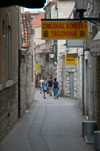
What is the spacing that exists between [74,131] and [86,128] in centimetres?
166

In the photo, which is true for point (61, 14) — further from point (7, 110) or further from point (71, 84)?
point (7, 110)

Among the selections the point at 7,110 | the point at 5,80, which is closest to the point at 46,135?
the point at 7,110

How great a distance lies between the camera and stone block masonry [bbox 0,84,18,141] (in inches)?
452

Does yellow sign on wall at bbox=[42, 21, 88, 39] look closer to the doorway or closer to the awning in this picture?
the awning

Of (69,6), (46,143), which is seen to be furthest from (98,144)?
(69,6)

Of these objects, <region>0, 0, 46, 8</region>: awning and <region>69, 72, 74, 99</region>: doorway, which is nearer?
<region>0, 0, 46, 8</region>: awning

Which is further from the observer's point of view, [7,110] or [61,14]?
[61,14]

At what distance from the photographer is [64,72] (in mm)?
34156

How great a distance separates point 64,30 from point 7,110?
3.19m

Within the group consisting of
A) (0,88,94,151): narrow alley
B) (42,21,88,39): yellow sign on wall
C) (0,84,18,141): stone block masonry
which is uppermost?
(42,21,88,39): yellow sign on wall

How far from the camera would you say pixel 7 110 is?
41.8ft

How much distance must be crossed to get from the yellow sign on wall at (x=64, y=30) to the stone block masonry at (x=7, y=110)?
7.21ft

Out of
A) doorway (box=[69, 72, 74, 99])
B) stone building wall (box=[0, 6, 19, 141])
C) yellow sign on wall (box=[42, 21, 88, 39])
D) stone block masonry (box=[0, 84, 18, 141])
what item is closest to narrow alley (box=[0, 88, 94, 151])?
stone block masonry (box=[0, 84, 18, 141])

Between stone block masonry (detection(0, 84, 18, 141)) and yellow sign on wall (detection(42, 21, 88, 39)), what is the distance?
7.21 feet
